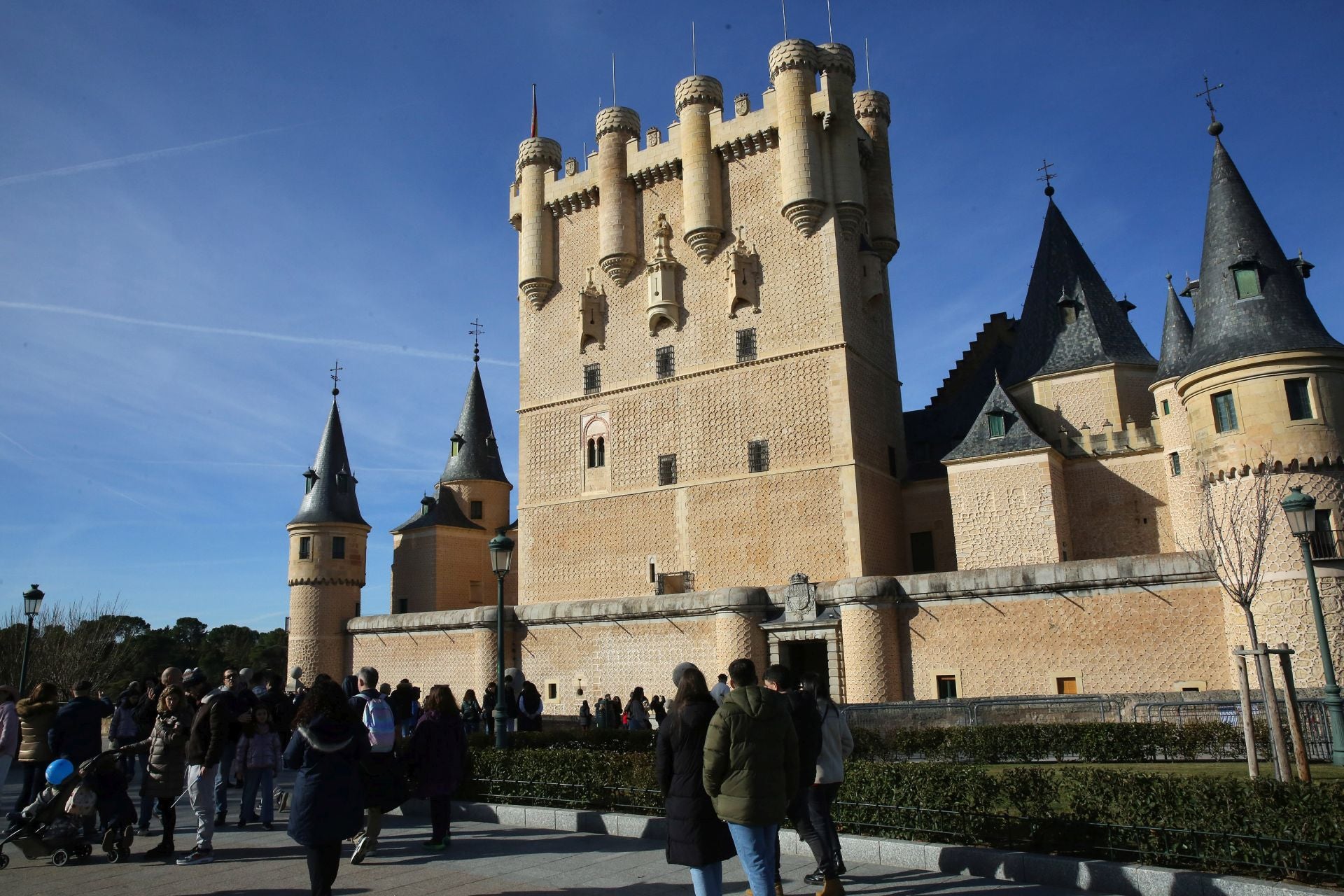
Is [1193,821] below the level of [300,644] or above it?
below

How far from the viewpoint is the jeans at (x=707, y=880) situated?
509 cm

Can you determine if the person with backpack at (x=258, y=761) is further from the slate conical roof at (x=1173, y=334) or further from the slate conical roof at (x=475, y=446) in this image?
the slate conical roof at (x=475, y=446)

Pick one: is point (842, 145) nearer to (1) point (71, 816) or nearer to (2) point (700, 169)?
(2) point (700, 169)

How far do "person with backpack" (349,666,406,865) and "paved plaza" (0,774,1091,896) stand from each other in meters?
0.18

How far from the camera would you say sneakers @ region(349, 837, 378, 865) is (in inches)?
300

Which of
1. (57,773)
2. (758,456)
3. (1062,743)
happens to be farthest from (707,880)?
(758,456)

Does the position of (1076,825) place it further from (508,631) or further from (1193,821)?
(508,631)

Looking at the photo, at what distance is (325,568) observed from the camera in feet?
107

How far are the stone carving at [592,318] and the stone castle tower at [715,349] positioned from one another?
69 millimetres

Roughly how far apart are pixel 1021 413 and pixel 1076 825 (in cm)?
1992

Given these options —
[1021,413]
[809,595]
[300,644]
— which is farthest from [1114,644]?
[300,644]

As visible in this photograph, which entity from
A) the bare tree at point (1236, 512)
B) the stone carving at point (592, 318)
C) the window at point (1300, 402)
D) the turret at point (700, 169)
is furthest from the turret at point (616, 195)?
the window at point (1300, 402)

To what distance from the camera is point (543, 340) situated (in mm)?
30875

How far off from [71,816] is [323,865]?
11.5 feet
